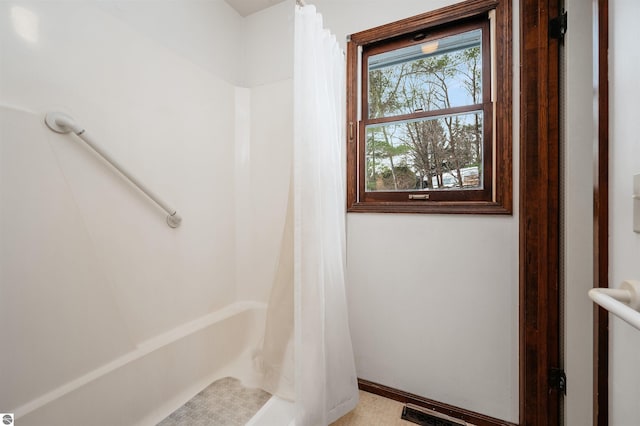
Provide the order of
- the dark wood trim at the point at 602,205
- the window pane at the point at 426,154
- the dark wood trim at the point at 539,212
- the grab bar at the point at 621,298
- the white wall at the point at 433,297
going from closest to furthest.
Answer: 1. the grab bar at the point at 621,298
2. the dark wood trim at the point at 602,205
3. the dark wood trim at the point at 539,212
4. the white wall at the point at 433,297
5. the window pane at the point at 426,154

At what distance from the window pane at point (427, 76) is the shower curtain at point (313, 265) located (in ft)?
0.89

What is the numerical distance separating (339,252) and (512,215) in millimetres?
777

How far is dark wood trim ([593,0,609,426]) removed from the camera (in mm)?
603

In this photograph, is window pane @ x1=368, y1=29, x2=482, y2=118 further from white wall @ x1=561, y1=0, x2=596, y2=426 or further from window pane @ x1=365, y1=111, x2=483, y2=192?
white wall @ x1=561, y1=0, x2=596, y2=426

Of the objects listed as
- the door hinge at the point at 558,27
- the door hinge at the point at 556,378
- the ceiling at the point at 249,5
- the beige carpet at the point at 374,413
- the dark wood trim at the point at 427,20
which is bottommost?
the beige carpet at the point at 374,413

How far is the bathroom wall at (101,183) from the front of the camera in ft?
2.69

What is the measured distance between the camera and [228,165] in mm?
1679

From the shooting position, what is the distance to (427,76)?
1257mm

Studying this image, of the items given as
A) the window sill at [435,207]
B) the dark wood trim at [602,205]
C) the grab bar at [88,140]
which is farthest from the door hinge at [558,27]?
the grab bar at [88,140]

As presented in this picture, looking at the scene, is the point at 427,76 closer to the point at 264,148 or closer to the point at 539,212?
the point at 539,212

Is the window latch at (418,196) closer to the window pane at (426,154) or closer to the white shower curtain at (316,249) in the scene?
the window pane at (426,154)

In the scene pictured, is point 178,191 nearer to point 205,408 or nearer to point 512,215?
point 205,408

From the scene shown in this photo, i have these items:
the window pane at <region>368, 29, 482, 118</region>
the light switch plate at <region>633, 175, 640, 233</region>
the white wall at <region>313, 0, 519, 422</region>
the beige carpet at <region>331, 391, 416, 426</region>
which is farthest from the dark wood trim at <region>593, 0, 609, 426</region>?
the beige carpet at <region>331, 391, 416, 426</region>

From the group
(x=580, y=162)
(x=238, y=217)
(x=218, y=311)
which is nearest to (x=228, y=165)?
(x=238, y=217)
